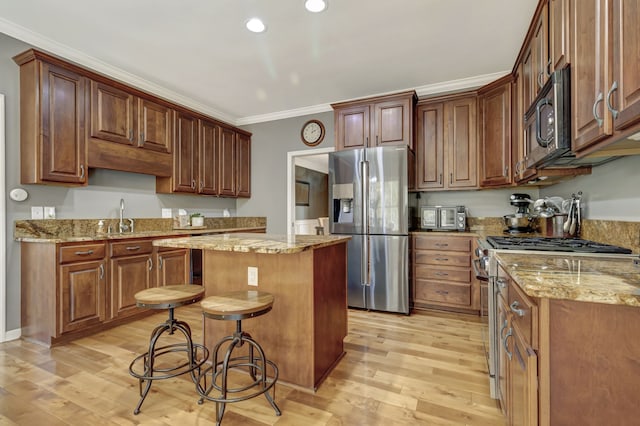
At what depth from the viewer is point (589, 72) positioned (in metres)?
1.24

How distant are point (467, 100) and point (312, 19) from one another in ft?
6.75

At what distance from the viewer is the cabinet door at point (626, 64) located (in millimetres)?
907

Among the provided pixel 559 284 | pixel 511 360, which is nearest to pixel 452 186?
pixel 511 360

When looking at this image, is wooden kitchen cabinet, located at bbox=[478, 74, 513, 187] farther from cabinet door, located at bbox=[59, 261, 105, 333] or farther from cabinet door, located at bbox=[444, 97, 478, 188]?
cabinet door, located at bbox=[59, 261, 105, 333]

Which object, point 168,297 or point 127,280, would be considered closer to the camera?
point 168,297

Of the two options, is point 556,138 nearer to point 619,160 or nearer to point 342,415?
point 619,160

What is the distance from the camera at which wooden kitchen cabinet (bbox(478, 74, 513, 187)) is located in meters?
3.13

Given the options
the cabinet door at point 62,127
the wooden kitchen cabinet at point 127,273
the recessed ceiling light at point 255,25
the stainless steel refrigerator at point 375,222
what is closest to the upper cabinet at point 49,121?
the cabinet door at point 62,127

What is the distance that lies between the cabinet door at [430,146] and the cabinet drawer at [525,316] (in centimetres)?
267

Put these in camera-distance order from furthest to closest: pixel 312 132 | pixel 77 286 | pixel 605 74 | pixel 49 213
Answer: pixel 312 132 → pixel 49 213 → pixel 77 286 → pixel 605 74

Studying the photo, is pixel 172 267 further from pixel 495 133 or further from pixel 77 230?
pixel 495 133

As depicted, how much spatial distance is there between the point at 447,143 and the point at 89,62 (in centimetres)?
392

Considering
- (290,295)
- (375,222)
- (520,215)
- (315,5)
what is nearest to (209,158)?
(375,222)

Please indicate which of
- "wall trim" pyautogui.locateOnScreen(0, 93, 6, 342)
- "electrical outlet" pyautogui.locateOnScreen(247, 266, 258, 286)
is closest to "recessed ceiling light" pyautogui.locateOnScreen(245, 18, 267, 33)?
"electrical outlet" pyautogui.locateOnScreen(247, 266, 258, 286)
